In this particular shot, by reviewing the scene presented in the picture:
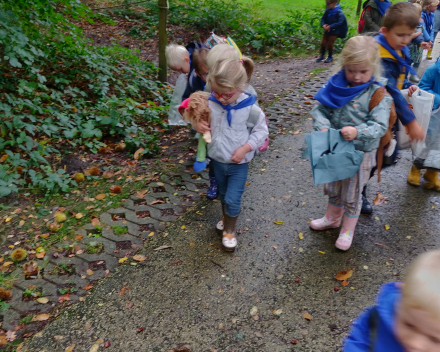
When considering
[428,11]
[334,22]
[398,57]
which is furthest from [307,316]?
[334,22]

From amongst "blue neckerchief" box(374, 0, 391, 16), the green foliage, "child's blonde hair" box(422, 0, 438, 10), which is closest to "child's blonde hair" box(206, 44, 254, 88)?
the green foliage

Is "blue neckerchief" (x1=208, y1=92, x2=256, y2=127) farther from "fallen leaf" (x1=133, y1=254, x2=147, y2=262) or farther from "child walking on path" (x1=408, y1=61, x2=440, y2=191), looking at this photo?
"child walking on path" (x1=408, y1=61, x2=440, y2=191)

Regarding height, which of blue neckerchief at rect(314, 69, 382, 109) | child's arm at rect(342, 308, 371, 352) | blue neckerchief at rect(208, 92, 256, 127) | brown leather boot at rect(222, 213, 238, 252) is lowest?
brown leather boot at rect(222, 213, 238, 252)

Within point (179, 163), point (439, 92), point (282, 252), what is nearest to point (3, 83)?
point (179, 163)

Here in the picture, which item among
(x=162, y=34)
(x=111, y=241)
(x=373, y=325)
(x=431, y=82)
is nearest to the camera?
(x=373, y=325)

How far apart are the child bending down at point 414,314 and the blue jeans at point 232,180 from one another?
1829 millimetres

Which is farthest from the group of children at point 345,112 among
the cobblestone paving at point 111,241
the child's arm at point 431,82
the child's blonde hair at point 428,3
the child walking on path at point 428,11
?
the child's blonde hair at point 428,3

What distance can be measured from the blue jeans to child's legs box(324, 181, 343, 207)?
74 cm

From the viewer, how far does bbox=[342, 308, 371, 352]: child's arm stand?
125 cm

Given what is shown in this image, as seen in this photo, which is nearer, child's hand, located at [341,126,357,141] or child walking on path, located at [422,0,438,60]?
child's hand, located at [341,126,357,141]

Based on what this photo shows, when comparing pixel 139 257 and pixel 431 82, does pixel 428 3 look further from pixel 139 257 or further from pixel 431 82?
pixel 139 257

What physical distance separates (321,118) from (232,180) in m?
0.87

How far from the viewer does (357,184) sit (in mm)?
2857

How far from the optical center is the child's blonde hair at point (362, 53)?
2428 mm
